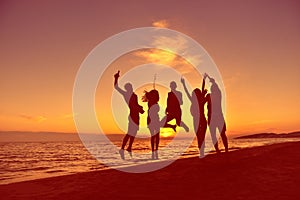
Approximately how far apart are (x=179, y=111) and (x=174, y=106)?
38 centimetres

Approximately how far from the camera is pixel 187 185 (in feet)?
29.9

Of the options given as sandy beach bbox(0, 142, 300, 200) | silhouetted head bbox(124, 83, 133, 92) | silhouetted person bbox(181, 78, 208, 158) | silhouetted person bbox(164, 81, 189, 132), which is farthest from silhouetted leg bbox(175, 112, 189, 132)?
sandy beach bbox(0, 142, 300, 200)

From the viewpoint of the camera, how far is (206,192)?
8.23m

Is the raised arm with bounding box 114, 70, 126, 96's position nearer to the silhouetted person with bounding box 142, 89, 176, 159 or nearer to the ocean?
the silhouetted person with bounding box 142, 89, 176, 159

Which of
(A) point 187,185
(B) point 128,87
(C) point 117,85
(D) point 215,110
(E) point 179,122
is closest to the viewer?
(A) point 187,185

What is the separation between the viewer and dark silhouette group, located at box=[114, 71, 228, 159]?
14.8 metres

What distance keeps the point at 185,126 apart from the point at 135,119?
105 inches

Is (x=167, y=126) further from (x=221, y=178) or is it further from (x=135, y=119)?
(x=221, y=178)

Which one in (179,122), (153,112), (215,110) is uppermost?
(153,112)

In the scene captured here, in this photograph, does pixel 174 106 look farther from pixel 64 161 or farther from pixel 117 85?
pixel 64 161

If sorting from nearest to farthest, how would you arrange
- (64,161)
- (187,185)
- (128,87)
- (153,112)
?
(187,185)
(153,112)
(128,87)
(64,161)

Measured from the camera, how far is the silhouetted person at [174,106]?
15789 millimetres

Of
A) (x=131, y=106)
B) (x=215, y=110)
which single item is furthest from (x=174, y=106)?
(x=131, y=106)

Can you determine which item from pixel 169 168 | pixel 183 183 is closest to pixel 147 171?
pixel 169 168
